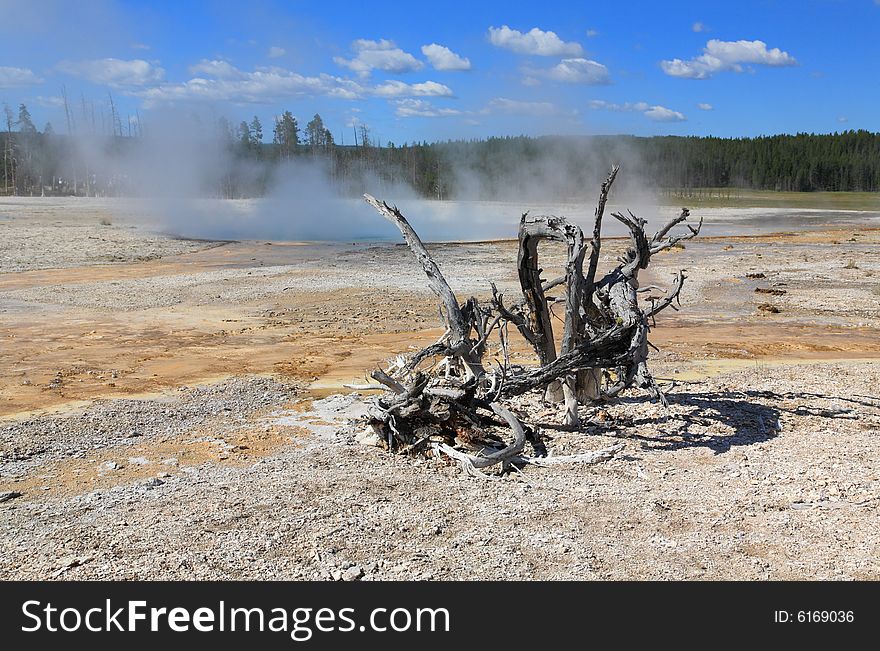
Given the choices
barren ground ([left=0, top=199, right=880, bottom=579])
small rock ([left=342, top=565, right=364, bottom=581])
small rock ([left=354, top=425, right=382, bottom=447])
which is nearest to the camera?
small rock ([left=342, top=565, right=364, bottom=581])

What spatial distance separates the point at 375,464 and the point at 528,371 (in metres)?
1.48

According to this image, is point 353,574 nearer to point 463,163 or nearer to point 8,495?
point 8,495

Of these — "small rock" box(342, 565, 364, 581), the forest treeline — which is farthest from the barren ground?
the forest treeline

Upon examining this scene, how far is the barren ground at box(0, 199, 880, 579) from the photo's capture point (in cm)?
468

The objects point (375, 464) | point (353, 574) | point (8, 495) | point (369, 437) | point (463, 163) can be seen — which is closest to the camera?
point (353, 574)

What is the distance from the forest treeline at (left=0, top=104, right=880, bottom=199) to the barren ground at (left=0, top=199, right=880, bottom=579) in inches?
1600

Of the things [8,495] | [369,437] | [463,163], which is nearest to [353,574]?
[369,437]

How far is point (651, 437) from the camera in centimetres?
685

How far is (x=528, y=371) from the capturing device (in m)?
7.07

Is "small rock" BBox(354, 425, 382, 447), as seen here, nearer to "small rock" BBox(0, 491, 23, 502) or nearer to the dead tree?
the dead tree

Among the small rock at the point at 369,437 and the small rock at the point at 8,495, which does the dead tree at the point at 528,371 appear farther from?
the small rock at the point at 8,495

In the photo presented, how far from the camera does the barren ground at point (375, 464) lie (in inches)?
184

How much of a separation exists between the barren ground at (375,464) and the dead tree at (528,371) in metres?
0.28

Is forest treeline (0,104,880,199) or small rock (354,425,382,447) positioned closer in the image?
small rock (354,425,382,447)
